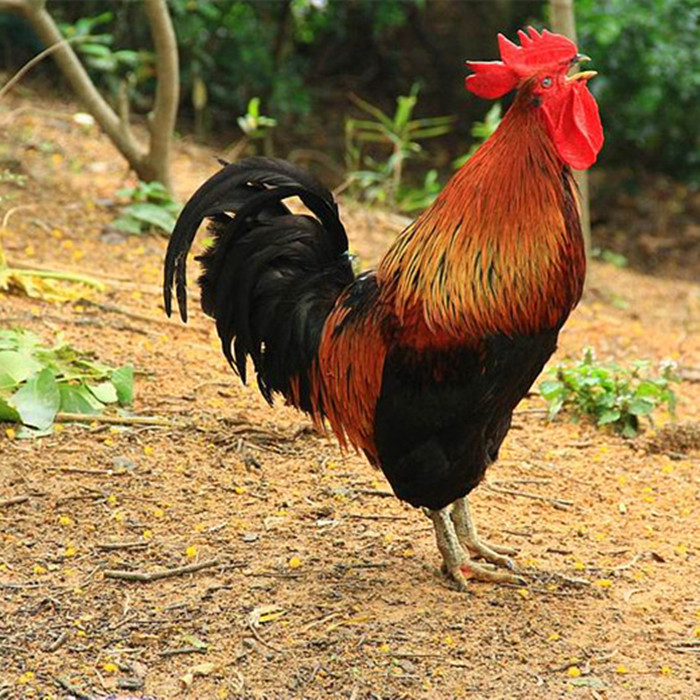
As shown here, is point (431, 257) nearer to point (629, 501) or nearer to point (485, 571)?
point (485, 571)

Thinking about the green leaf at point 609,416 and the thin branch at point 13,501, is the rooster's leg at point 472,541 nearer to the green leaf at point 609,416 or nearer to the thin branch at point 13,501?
the green leaf at point 609,416

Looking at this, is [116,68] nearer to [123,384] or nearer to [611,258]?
[611,258]

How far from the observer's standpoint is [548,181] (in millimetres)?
4129

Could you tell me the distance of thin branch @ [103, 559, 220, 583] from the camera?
4402mm

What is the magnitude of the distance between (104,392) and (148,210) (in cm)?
250

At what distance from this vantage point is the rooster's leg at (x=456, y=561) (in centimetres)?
454

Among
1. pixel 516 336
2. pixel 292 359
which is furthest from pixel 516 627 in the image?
pixel 292 359

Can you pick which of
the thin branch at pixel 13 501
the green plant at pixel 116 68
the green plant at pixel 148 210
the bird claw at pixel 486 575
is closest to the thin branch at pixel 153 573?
the thin branch at pixel 13 501

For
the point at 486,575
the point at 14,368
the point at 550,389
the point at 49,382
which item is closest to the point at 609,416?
the point at 550,389

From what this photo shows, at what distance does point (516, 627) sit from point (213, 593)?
111cm

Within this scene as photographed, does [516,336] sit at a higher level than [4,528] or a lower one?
higher

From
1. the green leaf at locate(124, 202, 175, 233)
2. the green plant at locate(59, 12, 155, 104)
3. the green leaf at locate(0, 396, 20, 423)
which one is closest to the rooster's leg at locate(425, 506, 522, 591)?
the green leaf at locate(0, 396, 20, 423)

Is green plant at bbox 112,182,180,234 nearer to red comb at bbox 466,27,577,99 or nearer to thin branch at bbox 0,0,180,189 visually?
thin branch at bbox 0,0,180,189

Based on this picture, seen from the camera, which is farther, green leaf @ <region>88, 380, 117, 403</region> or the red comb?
green leaf @ <region>88, 380, 117, 403</region>
